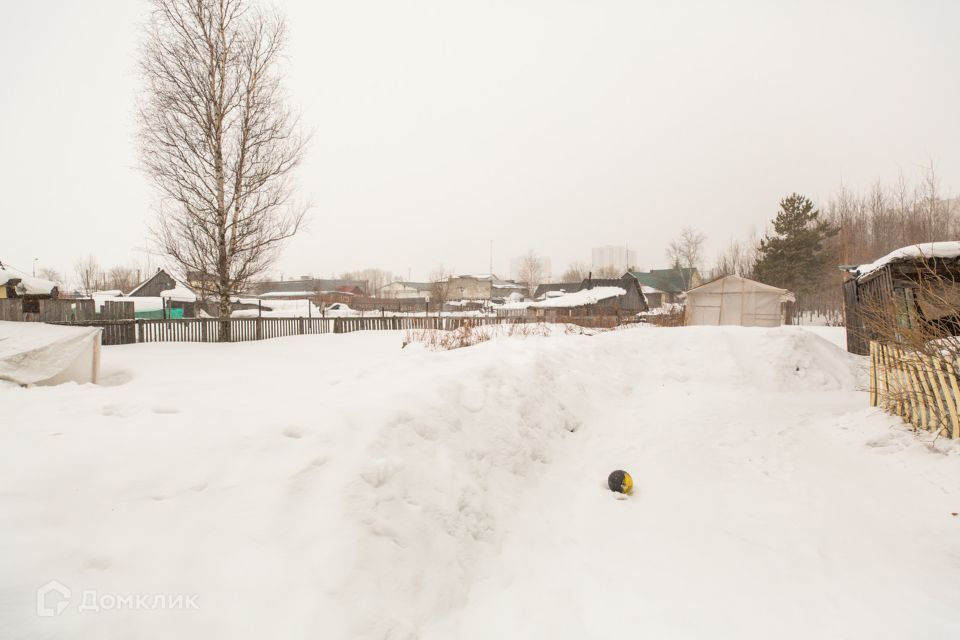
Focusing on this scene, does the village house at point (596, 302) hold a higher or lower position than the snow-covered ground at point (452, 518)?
higher

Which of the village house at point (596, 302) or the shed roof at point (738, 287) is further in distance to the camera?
the village house at point (596, 302)

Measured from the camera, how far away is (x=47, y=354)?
5.74m

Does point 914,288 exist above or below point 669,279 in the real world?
below

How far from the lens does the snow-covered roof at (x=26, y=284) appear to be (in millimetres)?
11189

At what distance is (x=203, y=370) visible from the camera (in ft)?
27.6

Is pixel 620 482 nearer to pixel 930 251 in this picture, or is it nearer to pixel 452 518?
pixel 452 518

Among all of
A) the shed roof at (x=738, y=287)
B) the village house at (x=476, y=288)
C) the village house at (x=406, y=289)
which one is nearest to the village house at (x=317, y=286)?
the village house at (x=406, y=289)

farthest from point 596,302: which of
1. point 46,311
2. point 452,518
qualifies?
point 46,311

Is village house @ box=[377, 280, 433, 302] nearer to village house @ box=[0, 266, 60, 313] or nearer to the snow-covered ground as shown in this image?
village house @ box=[0, 266, 60, 313]

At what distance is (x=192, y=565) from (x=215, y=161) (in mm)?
14382

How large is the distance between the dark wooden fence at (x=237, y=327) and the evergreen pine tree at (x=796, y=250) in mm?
18988

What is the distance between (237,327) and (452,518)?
45.5 ft

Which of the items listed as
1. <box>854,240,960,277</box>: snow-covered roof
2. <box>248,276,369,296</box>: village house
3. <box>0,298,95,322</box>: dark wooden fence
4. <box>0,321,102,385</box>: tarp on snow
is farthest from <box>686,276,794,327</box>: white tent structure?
<box>248,276,369,296</box>: village house

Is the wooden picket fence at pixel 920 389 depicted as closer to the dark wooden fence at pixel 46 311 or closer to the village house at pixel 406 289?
the dark wooden fence at pixel 46 311
